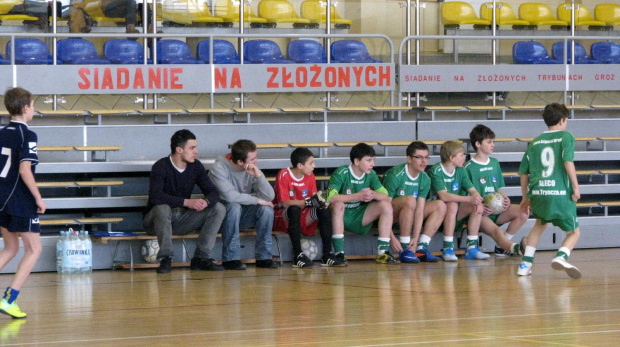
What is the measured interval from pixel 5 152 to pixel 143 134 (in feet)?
16.7

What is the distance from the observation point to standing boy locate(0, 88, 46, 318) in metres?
6.59

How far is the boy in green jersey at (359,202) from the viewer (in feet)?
34.0

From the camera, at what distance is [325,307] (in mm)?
6910

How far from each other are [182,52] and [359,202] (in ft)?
10.9

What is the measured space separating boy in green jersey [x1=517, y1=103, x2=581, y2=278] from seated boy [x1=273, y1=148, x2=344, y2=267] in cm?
219

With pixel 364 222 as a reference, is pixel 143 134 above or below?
above

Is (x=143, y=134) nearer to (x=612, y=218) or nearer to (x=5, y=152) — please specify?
(x=5, y=152)

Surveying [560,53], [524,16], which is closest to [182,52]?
[524,16]

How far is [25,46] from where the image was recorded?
1177cm

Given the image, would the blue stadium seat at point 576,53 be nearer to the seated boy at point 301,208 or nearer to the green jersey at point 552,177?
the seated boy at point 301,208

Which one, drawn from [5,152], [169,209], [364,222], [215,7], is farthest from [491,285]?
[215,7]

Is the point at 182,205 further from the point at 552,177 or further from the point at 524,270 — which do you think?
the point at 552,177

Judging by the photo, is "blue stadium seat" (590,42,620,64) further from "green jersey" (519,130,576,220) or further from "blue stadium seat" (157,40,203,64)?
"green jersey" (519,130,576,220)

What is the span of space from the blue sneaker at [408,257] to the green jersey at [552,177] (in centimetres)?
194
